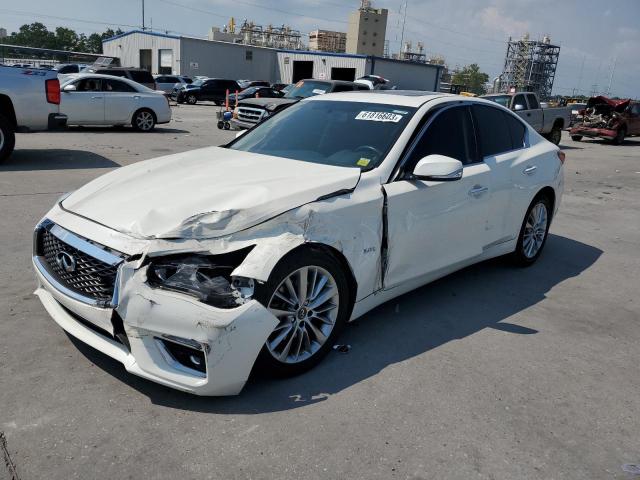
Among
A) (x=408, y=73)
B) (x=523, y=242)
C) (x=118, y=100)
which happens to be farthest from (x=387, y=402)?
(x=408, y=73)

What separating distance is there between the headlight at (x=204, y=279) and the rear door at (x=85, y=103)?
12.9 metres

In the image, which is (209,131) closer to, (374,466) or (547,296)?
(547,296)

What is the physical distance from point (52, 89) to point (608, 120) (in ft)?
70.0

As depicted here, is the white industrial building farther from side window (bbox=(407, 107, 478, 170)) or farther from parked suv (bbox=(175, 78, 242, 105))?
side window (bbox=(407, 107, 478, 170))

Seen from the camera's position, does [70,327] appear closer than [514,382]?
Yes

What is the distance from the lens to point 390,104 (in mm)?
4480

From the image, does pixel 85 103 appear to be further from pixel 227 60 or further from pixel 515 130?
pixel 227 60

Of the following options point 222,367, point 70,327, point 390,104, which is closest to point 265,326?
point 222,367

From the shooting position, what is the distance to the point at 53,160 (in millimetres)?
10367

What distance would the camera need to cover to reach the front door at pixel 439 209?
3867 millimetres

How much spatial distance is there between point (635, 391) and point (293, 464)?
2331mm

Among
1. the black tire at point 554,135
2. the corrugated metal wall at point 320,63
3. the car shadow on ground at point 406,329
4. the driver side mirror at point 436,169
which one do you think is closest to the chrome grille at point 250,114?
the black tire at point 554,135

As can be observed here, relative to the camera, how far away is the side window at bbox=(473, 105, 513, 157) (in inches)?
192

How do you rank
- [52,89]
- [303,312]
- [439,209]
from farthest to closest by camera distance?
[52,89]
[439,209]
[303,312]
